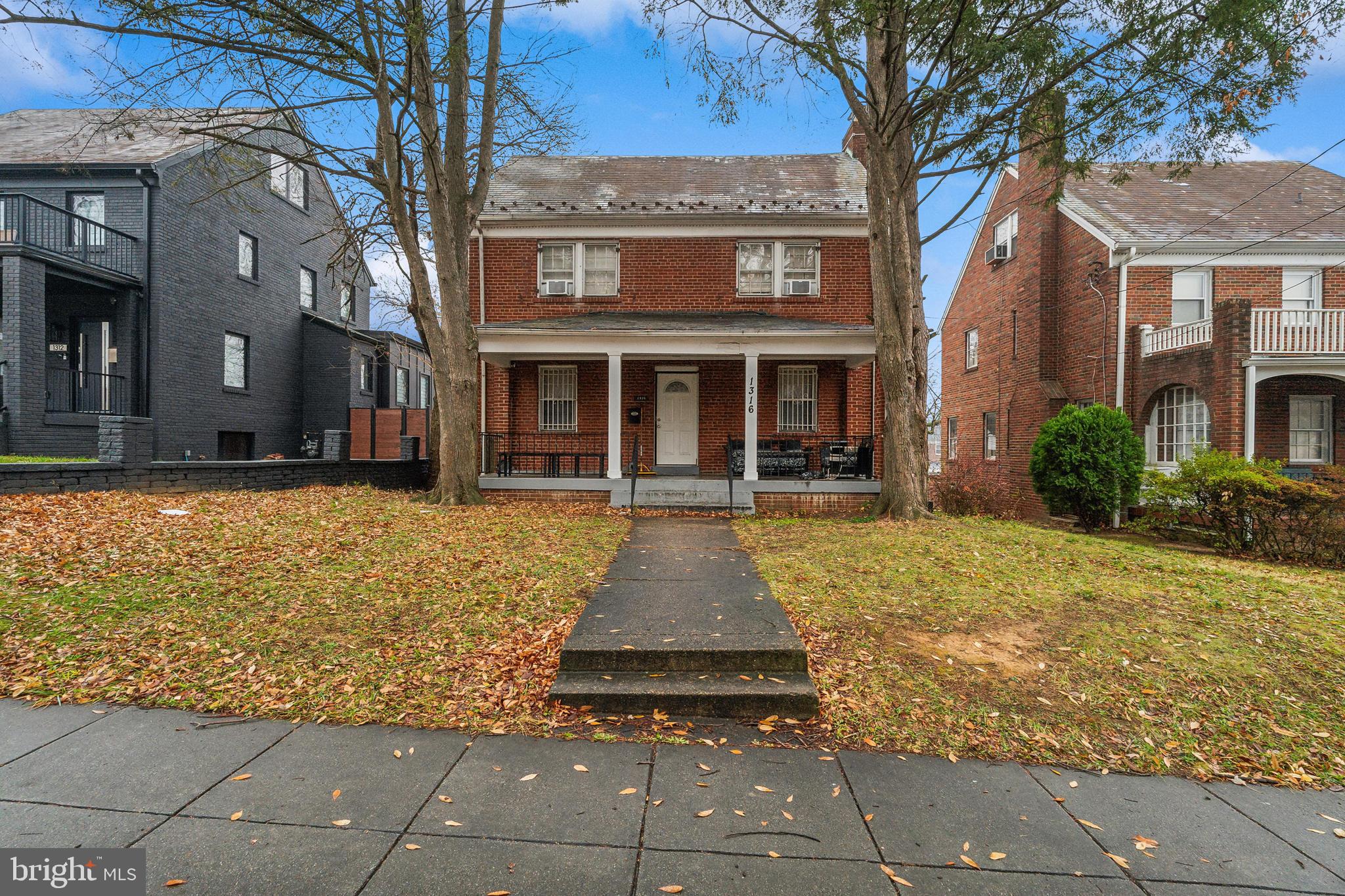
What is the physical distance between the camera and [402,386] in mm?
24906

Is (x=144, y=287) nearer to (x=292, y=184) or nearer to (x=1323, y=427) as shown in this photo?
(x=292, y=184)

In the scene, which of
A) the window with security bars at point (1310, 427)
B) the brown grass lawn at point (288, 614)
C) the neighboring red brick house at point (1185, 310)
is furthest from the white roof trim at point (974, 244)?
the brown grass lawn at point (288, 614)

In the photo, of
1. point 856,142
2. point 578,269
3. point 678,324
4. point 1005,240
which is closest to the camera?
point 678,324

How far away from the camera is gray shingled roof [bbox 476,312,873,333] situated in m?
12.1

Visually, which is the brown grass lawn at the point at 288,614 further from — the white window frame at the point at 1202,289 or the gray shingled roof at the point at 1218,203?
the gray shingled roof at the point at 1218,203

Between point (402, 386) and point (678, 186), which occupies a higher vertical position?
point (678, 186)

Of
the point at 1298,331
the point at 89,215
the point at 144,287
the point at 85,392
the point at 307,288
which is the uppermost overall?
A: the point at 89,215

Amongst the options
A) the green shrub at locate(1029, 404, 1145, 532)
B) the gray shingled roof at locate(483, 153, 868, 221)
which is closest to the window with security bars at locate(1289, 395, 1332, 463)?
the green shrub at locate(1029, 404, 1145, 532)

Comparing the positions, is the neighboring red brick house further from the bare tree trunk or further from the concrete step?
the concrete step

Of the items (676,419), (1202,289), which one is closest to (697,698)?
(676,419)

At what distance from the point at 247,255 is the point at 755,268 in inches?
591

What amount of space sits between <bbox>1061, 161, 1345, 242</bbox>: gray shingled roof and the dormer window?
6.03 feet

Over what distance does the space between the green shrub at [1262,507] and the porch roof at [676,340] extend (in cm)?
566

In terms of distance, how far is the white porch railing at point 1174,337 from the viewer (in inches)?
508
